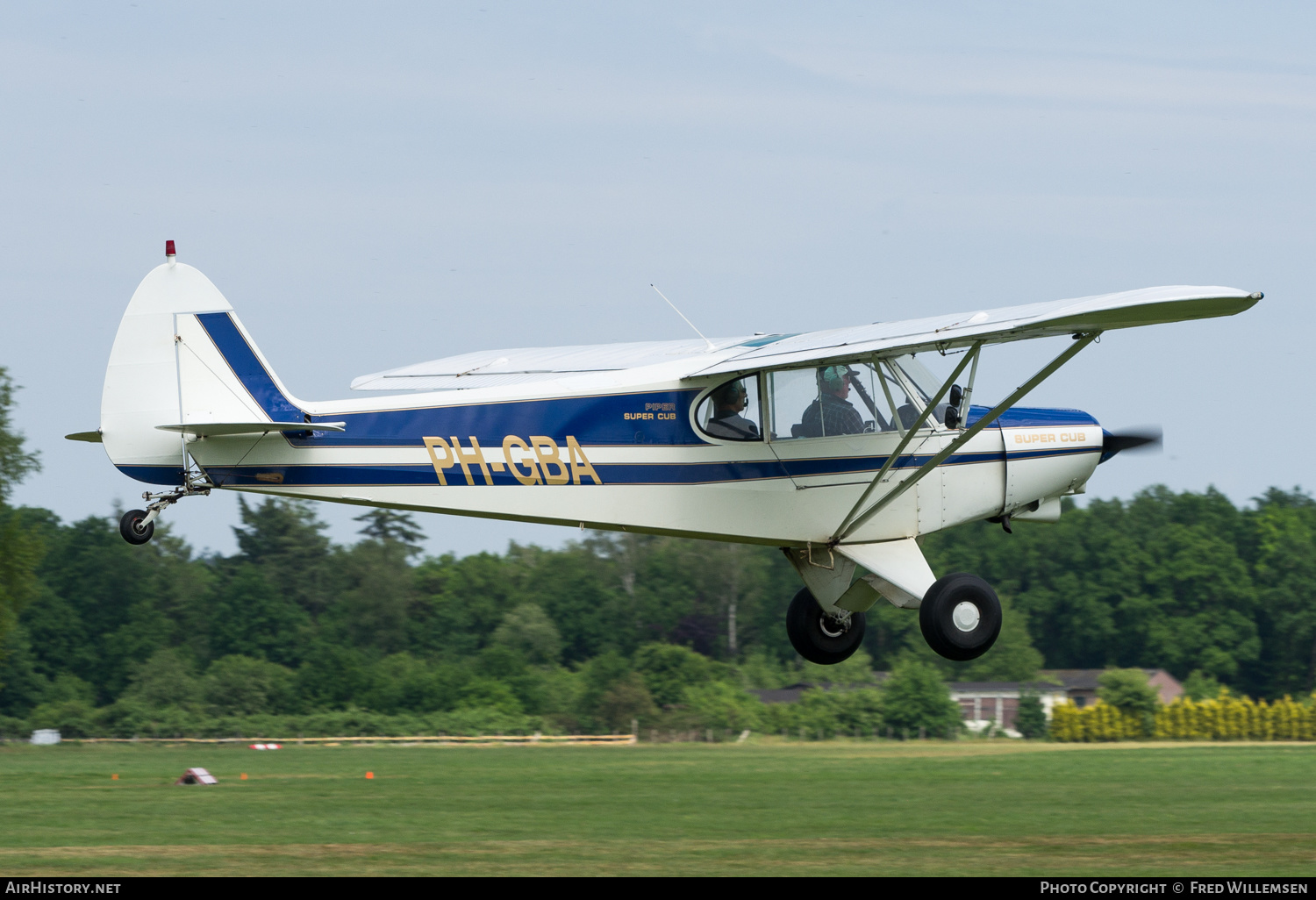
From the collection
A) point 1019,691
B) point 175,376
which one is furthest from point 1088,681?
point 175,376

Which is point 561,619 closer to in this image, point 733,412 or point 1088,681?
point 1088,681

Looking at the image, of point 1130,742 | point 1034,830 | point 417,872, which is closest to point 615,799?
point 1034,830

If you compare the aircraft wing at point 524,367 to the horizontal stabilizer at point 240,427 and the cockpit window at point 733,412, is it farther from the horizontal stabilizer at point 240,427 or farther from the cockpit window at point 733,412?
the horizontal stabilizer at point 240,427

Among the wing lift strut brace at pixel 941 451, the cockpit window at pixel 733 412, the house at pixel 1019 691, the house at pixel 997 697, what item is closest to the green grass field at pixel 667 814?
the wing lift strut brace at pixel 941 451

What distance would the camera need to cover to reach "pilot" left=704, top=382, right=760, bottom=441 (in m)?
12.9

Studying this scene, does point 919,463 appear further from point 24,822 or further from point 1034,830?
point 24,822

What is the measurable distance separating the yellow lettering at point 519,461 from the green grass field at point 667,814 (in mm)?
4745

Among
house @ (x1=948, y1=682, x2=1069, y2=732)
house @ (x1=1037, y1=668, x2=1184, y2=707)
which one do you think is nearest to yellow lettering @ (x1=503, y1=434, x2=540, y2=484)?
house @ (x1=948, y1=682, x2=1069, y2=732)

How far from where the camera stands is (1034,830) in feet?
67.3

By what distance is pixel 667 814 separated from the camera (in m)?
23.0

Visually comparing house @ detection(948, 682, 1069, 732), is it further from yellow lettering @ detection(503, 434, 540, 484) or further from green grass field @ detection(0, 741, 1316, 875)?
yellow lettering @ detection(503, 434, 540, 484)

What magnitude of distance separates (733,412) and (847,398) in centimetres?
98

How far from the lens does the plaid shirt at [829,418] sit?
42.6ft

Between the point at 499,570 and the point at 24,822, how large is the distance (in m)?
51.1
